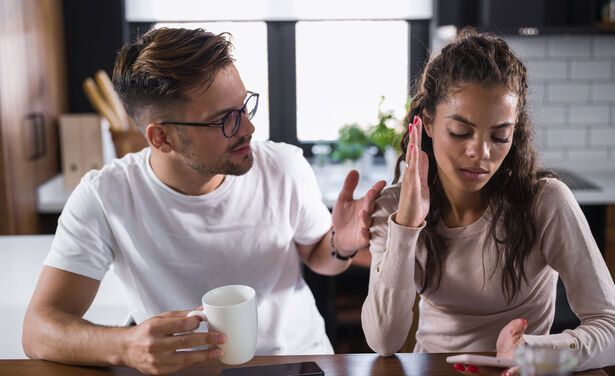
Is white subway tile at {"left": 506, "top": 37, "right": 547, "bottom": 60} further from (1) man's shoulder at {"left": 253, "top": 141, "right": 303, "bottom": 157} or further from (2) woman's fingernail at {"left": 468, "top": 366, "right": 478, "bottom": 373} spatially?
(2) woman's fingernail at {"left": 468, "top": 366, "right": 478, "bottom": 373}

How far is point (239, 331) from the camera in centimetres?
98

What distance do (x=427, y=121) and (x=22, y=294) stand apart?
1.11 metres

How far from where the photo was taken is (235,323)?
0.98 metres

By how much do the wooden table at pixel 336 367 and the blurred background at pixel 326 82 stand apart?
154 centimetres

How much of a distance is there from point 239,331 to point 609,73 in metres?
2.79

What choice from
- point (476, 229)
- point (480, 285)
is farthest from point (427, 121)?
point (480, 285)

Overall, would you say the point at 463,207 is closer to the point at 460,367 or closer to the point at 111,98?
the point at 460,367

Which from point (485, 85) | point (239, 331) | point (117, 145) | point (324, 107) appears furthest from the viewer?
point (324, 107)

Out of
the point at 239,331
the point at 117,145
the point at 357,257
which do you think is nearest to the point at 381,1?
the point at 117,145

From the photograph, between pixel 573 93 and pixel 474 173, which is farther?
pixel 573 93

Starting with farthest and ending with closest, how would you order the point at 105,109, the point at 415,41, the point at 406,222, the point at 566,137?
the point at 415,41 < the point at 566,137 < the point at 105,109 < the point at 406,222

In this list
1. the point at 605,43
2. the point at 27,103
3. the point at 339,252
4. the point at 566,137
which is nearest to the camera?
the point at 339,252

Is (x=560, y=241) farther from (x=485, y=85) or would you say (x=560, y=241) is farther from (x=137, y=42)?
(x=137, y=42)

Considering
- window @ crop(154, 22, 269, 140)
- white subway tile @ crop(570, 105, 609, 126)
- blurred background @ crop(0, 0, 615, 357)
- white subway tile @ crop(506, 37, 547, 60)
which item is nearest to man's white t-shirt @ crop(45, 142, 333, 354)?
blurred background @ crop(0, 0, 615, 357)
